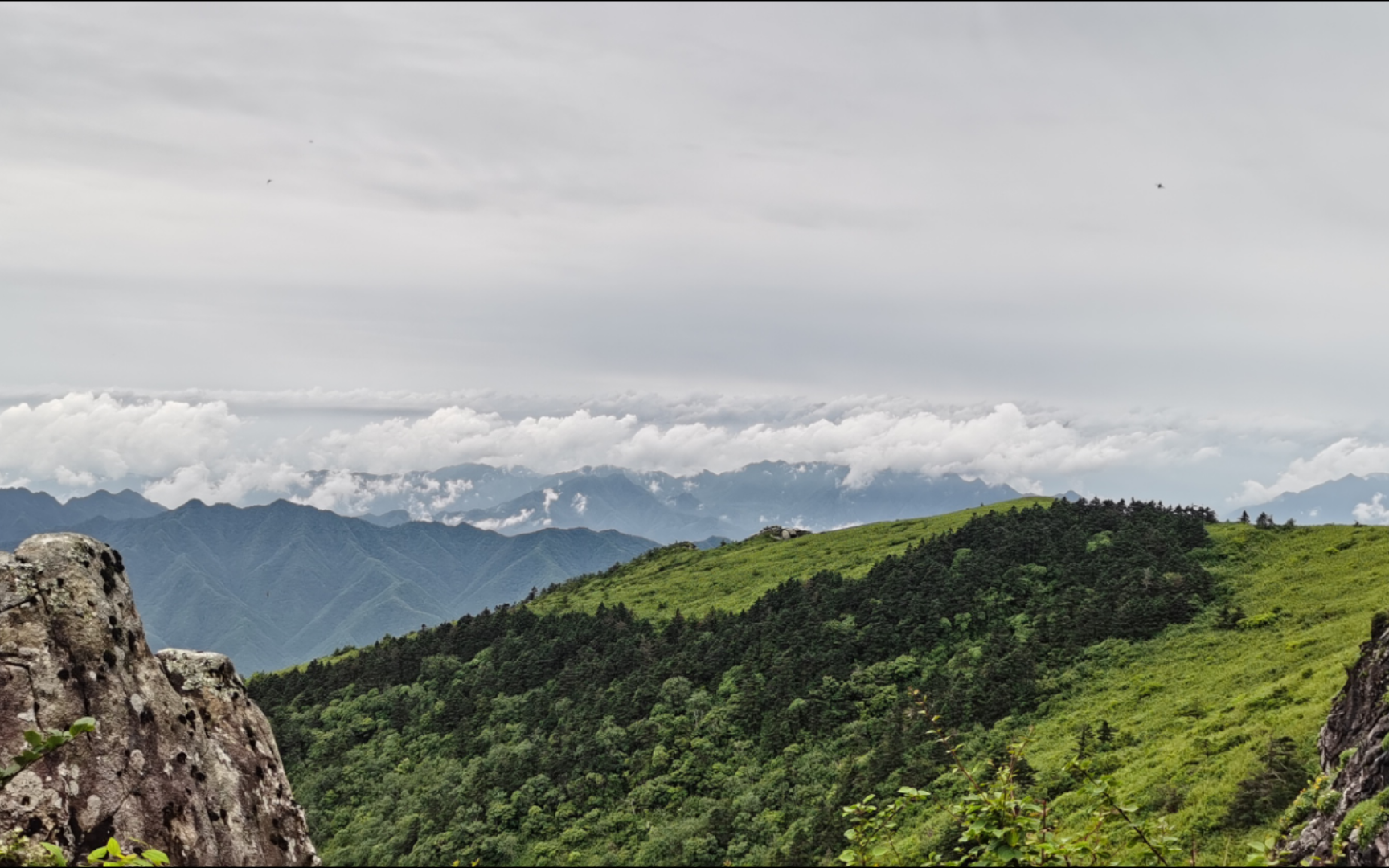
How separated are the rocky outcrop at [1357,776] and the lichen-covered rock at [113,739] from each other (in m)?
20.0

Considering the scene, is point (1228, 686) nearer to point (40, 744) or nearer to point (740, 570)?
point (40, 744)

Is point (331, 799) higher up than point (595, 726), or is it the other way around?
point (595, 726)

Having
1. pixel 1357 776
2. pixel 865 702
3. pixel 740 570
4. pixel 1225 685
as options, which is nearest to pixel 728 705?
pixel 865 702

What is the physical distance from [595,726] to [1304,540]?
263 feet

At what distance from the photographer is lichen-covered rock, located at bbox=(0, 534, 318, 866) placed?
13.6 m

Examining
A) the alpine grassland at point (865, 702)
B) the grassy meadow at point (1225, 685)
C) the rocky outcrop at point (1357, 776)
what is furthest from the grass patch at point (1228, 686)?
the rocky outcrop at point (1357, 776)

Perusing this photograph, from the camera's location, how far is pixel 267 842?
17.4 m

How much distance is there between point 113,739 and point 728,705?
8016 cm

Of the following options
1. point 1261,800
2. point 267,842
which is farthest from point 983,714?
point 267,842

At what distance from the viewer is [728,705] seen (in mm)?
90188

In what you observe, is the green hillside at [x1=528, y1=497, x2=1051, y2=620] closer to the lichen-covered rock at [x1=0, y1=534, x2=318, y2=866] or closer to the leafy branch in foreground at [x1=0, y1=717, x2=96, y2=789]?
the lichen-covered rock at [x1=0, y1=534, x2=318, y2=866]

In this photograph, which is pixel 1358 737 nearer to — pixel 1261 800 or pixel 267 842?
pixel 1261 800

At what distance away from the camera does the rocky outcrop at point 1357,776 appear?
18.9 m

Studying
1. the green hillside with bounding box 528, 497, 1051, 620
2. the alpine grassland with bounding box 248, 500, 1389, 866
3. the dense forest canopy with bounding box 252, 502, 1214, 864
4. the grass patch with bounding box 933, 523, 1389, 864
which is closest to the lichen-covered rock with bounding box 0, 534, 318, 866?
the grass patch with bounding box 933, 523, 1389, 864
